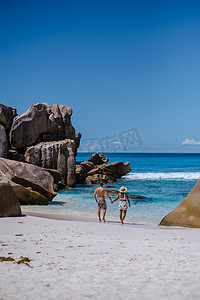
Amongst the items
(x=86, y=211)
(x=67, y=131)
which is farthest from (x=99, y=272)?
(x=67, y=131)

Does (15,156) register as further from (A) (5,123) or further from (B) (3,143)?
(A) (5,123)

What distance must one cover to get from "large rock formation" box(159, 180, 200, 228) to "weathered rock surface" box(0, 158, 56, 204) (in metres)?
7.00

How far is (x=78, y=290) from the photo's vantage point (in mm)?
3500

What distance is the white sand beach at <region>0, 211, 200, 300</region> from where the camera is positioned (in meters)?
3.44

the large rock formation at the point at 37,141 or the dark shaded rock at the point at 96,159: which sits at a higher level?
the large rock formation at the point at 37,141

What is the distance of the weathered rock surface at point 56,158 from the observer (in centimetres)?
2556

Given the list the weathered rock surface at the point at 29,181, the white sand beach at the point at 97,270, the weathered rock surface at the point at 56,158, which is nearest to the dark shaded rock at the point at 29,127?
the weathered rock surface at the point at 56,158

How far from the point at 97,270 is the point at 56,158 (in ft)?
71.8

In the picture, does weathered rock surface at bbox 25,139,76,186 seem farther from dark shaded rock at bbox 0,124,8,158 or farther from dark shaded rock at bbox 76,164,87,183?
dark shaded rock at bbox 76,164,87,183

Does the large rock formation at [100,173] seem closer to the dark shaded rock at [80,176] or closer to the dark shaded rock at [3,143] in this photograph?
the dark shaded rock at [80,176]

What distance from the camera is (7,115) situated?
88.7 feet

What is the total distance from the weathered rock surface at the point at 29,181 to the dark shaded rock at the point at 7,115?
1129cm

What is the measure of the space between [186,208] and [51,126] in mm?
20089

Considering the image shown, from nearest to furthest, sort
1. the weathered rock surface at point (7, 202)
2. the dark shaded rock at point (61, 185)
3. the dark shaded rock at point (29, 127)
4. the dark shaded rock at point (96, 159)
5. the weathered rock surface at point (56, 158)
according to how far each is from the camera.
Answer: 1. the weathered rock surface at point (7, 202)
2. the dark shaded rock at point (61, 185)
3. the weathered rock surface at point (56, 158)
4. the dark shaded rock at point (29, 127)
5. the dark shaded rock at point (96, 159)
